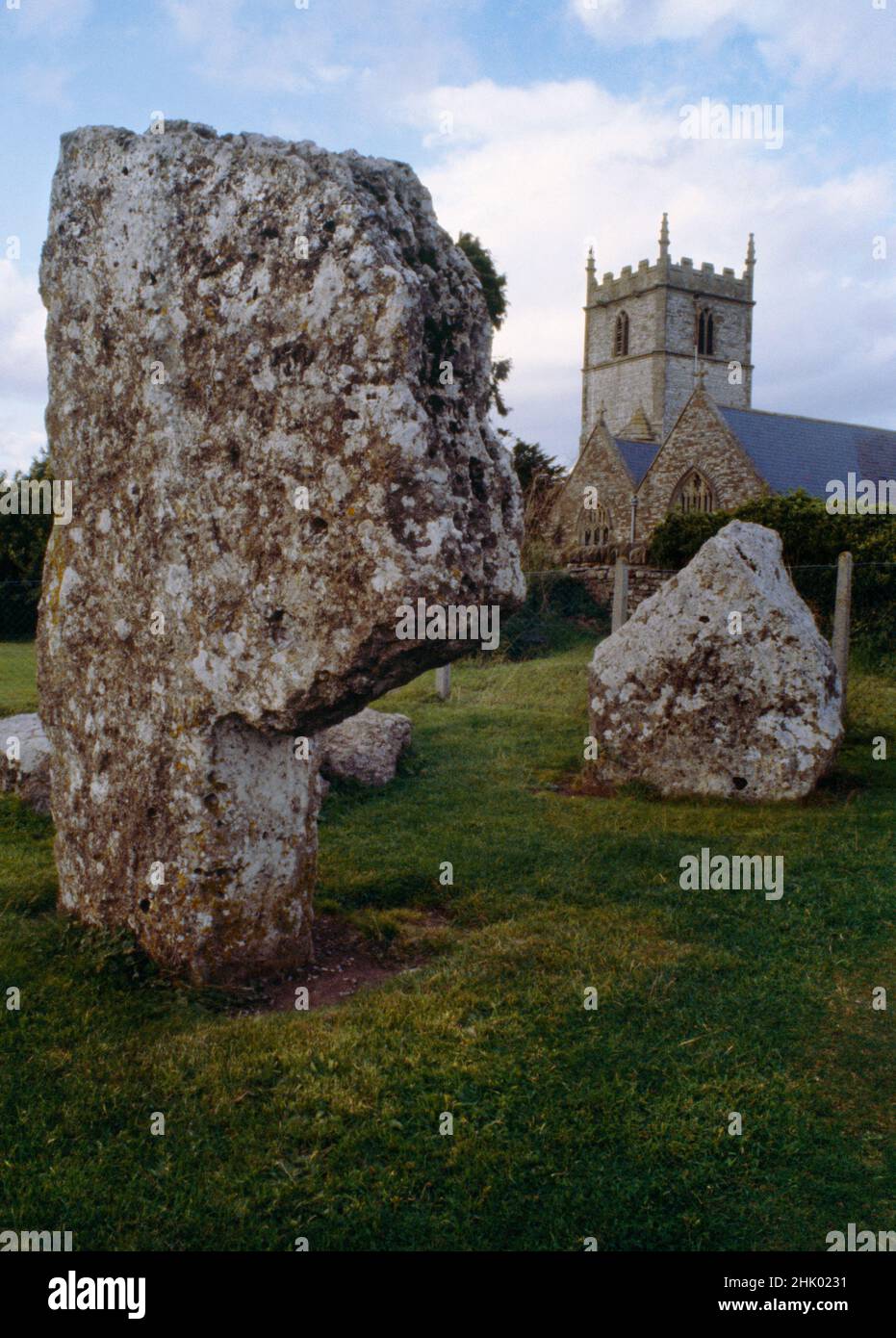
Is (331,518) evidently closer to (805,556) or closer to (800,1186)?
(800,1186)

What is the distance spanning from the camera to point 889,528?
1457 centimetres

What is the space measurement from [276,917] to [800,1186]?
2.85 meters

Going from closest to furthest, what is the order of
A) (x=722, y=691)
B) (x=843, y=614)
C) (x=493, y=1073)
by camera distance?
1. (x=493, y=1073)
2. (x=722, y=691)
3. (x=843, y=614)

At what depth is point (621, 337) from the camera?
63.6m

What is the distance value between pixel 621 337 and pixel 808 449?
36.5 m

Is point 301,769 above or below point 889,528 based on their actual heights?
below

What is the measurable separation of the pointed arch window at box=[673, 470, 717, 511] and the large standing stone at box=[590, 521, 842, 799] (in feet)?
66.6

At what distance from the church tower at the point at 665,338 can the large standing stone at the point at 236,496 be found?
54514 millimetres

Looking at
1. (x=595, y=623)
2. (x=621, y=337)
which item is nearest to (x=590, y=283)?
(x=621, y=337)

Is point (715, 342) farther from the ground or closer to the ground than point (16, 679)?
farther from the ground

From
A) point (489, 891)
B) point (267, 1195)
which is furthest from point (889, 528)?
point (267, 1195)

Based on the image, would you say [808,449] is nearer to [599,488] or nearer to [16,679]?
[599,488]

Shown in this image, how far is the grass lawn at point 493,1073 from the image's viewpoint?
3662mm

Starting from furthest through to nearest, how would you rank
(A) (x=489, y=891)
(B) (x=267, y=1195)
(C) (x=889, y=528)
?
(C) (x=889, y=528), (A) (x=489, y=891), (B) (x=267, y=1195)
